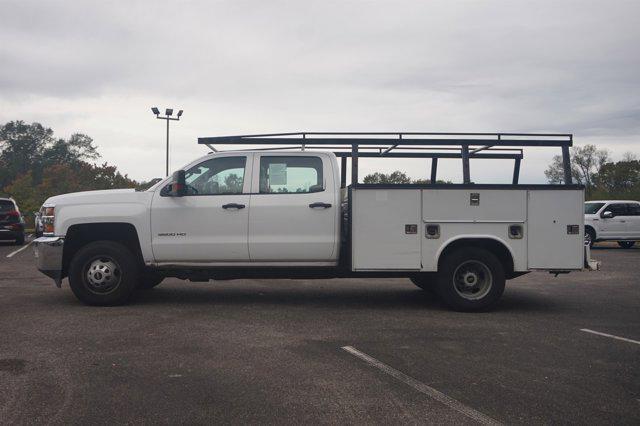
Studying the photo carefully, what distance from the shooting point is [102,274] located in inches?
288

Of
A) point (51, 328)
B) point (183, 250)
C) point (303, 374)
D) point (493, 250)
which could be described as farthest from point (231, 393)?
point (493, 250)

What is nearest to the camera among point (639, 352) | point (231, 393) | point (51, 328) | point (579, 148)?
point (231, 393)

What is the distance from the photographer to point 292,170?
24.5 feet

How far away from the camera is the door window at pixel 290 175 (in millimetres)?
7371

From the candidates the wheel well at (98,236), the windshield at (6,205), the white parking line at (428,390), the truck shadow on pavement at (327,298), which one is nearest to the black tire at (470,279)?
the truck shadow on pavement at (327,298)

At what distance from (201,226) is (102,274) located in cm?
146

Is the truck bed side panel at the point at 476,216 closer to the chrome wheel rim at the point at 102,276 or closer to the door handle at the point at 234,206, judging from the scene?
the door handle at the point at 234,206

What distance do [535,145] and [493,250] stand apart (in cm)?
147

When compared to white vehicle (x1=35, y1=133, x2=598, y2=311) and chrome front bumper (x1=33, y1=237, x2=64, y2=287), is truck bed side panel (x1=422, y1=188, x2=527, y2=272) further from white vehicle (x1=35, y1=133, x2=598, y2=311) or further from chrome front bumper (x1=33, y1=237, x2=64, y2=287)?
chrome front bumper (x1=33, y1=237, x2=64, y2=287)

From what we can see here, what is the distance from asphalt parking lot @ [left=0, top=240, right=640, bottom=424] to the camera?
371 centimetres

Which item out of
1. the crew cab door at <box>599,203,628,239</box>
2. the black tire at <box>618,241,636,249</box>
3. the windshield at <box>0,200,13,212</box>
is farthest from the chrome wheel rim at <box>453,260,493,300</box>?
the windshield at <box>0,200,13,212</box>

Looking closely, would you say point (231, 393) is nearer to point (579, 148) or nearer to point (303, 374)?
point (303, 374)

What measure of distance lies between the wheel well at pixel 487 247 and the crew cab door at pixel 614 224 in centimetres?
1330

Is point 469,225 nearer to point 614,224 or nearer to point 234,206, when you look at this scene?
point 234,206
